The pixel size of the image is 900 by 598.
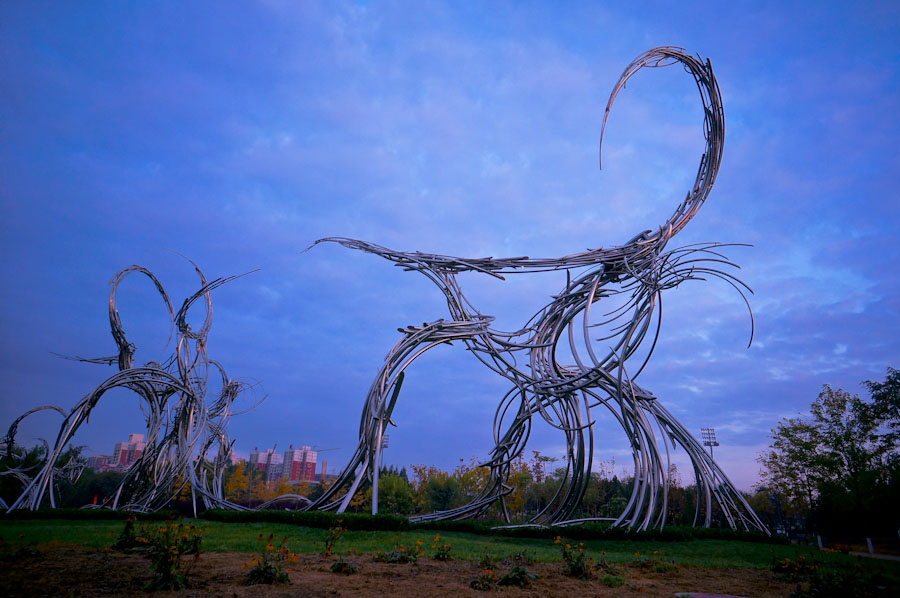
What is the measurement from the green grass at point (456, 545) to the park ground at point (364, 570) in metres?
0.04

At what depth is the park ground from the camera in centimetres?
559

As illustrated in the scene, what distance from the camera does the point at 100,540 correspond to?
9.10m

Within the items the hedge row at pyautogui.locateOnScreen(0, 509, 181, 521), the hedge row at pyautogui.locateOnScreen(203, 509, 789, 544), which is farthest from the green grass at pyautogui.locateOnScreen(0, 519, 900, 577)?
the hedge row at pyautogui.locateOnScreen(0, 509, 181, 521)

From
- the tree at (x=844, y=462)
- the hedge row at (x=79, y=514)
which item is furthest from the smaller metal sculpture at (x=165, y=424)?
the tree at (x=844, y=462)

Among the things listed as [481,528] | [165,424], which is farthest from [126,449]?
[481,528]

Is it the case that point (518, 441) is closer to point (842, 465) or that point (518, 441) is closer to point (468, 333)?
point (468, 333)

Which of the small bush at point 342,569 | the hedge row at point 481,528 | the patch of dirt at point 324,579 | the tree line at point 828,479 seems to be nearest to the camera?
the patch of dirt at point 324,579

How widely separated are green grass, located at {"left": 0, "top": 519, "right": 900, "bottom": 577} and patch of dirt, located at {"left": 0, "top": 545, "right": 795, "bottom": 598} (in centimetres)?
96

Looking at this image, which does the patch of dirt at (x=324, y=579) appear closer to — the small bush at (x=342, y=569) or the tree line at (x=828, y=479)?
the small bush at (x=342, y=569)

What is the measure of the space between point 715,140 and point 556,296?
20.5 ft

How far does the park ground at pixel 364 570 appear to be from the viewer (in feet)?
18.3

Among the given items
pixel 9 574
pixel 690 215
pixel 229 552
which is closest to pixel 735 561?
pixel 690 215

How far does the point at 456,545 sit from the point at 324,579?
5.58m

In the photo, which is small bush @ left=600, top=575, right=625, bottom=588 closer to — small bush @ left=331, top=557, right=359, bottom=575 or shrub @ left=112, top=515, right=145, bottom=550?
small bush @ left=331, top=557, right=359, bottom=575
